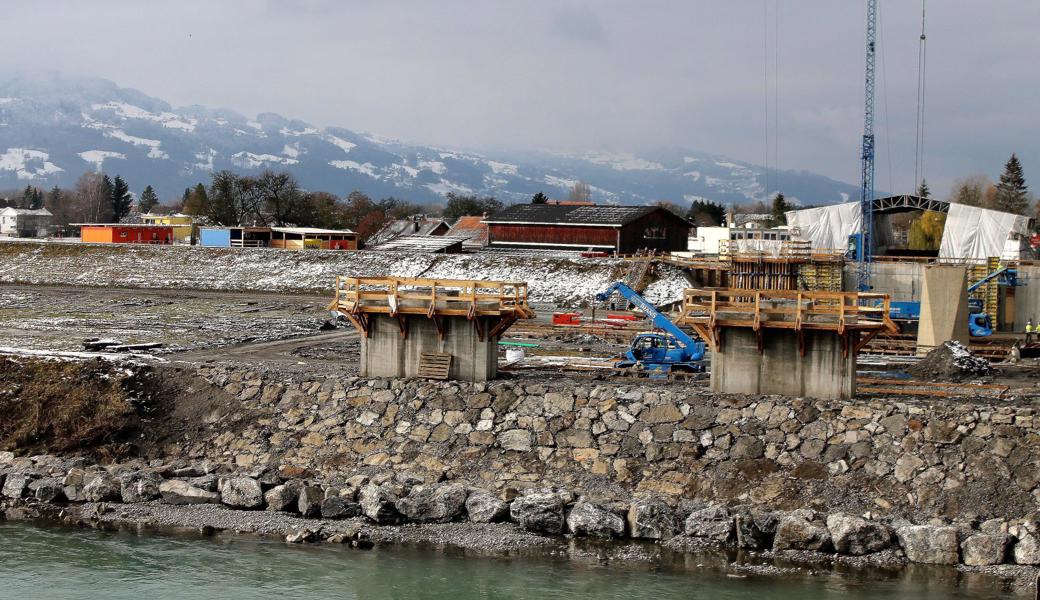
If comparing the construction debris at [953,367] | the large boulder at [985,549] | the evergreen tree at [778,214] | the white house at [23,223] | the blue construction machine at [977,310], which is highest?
the evergreen tree at [778,214]

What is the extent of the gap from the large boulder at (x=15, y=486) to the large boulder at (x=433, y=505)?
10021 mm

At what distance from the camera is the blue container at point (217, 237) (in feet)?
284

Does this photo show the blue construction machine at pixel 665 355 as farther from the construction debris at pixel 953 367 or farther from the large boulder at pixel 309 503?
the large boulder at pixel 309 503

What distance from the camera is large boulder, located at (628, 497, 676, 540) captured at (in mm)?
26178

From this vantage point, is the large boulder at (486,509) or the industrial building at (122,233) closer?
the large boulder at (486,509)

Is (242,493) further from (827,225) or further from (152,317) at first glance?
(827,225)

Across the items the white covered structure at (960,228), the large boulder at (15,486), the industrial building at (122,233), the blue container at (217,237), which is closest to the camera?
the large boulder at (15,486)

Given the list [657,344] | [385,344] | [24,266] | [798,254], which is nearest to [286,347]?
[385,344]

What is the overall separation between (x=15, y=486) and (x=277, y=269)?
154ft

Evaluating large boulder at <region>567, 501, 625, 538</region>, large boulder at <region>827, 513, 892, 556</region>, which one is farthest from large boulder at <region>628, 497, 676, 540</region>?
large boulder at <region>827, 513, 892, 556</region>

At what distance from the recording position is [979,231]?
67562 millimetres

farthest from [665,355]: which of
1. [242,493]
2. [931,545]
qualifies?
[242,493]

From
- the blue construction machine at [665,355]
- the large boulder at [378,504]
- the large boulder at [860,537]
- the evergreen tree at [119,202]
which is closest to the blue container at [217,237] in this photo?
the blue construction machine at [665,355]

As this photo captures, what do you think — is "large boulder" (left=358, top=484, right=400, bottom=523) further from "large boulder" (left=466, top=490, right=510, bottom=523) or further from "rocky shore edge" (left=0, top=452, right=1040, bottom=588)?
"large boulder" (left=466, top=490, right=510, bottom=523)
